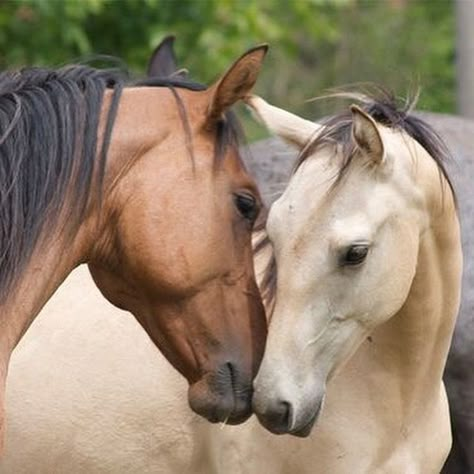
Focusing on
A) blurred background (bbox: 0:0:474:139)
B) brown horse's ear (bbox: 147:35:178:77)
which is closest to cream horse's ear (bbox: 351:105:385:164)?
brown horse's ear (bbox: 147:35:178:77)

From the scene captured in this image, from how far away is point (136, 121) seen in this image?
14.2 feet

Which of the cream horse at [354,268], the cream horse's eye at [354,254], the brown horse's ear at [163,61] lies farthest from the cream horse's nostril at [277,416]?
the brown horse's ear at [163,61]

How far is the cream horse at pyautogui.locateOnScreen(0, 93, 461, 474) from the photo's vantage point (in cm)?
471

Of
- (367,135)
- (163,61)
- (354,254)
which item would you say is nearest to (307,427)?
(354,254)

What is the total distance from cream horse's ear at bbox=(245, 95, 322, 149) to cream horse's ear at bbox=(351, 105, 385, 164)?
22cm

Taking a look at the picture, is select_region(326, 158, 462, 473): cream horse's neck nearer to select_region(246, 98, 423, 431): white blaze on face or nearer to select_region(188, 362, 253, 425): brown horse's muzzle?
select_region(246, 98, 423, 431): white blaze on face

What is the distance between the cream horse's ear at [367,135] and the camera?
469 centimetres

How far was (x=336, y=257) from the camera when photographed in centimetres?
470

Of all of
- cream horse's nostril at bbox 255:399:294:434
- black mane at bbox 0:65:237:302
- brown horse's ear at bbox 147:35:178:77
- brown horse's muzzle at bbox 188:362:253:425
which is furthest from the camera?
brown horse's ear at bbox 147:35:178:77

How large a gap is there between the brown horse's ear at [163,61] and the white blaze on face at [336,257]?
40.8 inches

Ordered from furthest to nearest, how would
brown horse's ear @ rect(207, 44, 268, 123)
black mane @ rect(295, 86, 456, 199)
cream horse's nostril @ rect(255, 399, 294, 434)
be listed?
1. black mane @ rect(295, 86, 456, 199)
2. cream horse's nostril @ rect(255, 399, 294, 434)
3. brown horse's ear @ rect(207, 44, 268, 123)

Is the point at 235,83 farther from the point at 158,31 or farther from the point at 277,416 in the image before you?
the point at 158,31

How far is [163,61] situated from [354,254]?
135cm

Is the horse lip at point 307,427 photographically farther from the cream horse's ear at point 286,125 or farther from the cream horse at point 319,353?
the cream horse's ear at point 286,125
